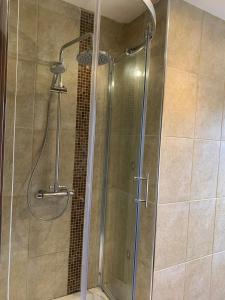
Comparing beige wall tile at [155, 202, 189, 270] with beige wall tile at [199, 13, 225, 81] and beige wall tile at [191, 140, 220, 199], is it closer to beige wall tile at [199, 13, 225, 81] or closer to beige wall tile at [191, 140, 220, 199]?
beige wall tile at [191, 140, 220, 199]

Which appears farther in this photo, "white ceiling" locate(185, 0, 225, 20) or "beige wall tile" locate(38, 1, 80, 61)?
"white ceiling" locate(185, 0, 225, 20)

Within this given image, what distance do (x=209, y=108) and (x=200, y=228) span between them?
841 millimetres

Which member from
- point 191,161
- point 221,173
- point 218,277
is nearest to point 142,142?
point 191,161

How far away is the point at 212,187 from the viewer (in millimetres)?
1712

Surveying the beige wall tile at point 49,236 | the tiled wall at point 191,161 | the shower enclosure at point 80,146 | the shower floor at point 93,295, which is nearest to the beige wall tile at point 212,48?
the tiled wall at point 191,161

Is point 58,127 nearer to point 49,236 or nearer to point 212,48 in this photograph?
point 49,236

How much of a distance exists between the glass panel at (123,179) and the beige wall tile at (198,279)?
1.48 feet

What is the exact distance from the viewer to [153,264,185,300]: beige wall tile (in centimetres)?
150

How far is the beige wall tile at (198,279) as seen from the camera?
1639 millimetres

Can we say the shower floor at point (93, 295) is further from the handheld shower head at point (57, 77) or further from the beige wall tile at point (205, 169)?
the handheld shower head at point (57, 77)

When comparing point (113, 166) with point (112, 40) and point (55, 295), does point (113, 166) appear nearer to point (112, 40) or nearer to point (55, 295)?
point (112, 40)

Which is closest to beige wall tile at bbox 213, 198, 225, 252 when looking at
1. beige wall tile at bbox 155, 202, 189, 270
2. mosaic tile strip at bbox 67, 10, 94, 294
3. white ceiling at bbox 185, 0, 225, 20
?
beige wall tile at bbox 155, 202, 189, 270

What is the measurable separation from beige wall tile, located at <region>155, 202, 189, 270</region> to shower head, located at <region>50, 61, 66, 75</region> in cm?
97

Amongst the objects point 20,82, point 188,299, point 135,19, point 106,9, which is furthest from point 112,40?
point 188,299
